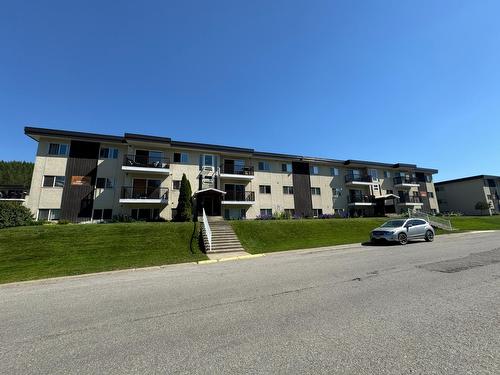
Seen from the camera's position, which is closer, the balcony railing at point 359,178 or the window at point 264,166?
the window at point 264,166

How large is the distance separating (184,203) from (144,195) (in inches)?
160

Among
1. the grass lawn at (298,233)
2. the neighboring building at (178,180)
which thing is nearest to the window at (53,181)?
the neighboring building at (178,180)

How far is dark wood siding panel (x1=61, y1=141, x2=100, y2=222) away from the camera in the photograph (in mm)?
22266

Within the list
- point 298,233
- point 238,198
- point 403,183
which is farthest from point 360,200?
point 238,198

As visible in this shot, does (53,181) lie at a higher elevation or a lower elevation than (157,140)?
lower

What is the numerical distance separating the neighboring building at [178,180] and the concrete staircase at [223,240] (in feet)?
19.5

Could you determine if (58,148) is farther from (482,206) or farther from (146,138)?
(482,206)

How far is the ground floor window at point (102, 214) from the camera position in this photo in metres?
22.8

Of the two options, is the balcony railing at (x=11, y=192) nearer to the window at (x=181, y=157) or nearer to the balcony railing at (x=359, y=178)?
the window at (x=181, y=157)

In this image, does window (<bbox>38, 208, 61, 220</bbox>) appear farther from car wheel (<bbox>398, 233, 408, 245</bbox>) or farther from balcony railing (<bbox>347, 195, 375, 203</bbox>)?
balcony railing (<bbox>347, 195, 375, 203</bbox>)

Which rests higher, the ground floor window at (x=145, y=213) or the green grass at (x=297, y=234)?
the ground floor window at (x=145, y=213)

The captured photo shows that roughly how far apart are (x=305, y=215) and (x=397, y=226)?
47.2 ft

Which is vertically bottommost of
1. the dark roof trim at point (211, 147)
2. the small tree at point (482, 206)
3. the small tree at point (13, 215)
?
the small tree at point (13, 215)

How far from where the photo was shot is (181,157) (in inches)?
1053
